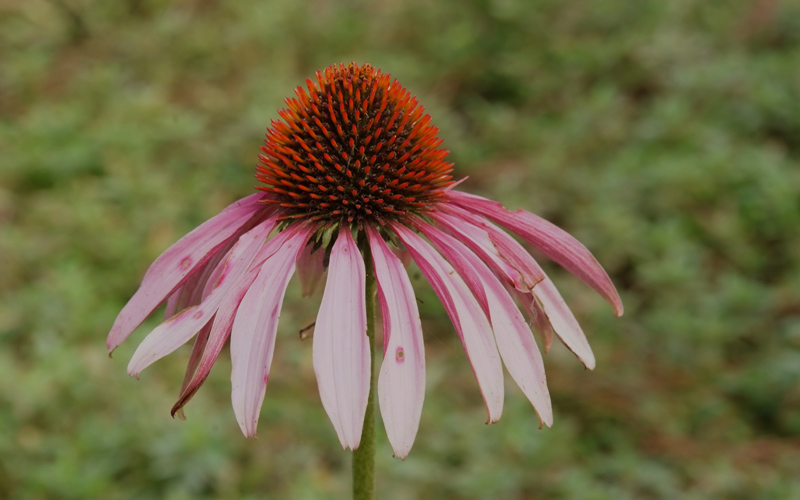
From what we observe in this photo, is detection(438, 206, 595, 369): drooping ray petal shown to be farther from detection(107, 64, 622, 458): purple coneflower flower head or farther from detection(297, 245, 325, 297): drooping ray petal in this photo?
detection(297, 245, 325, 297): drooping ray petal

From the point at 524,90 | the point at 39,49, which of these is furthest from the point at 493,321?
the point at 39,49

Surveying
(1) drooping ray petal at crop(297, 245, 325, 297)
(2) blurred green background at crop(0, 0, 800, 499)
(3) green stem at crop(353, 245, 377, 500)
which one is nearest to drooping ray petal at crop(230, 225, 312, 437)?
(3) green stem at crop(353, 245, 377, 500)

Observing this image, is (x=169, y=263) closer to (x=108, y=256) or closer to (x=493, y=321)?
(x=493, y=321)

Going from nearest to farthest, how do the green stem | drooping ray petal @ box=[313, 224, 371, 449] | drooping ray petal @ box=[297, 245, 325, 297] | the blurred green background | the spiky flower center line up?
drooping ray petal @ box=[313, 224, 371, 449] < the green stem < the spiky flower center < drooping ray petal @ box=[297, 245, 325, 297] < the blurred green background

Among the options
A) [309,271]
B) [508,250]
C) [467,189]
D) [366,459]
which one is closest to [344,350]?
[366,459]

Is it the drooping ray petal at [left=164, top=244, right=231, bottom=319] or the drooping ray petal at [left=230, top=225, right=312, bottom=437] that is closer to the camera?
the drooping ray petal at [left=230, top=225, right=312, bottom=437]

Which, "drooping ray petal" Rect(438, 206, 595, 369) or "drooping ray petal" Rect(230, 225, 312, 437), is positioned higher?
"drooping ray petal" Rect(438, 206, 595, 369)

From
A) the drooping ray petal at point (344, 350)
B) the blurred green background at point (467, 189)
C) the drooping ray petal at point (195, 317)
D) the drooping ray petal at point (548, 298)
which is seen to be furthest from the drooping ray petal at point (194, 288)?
the blurred green background at point (467, 189)
